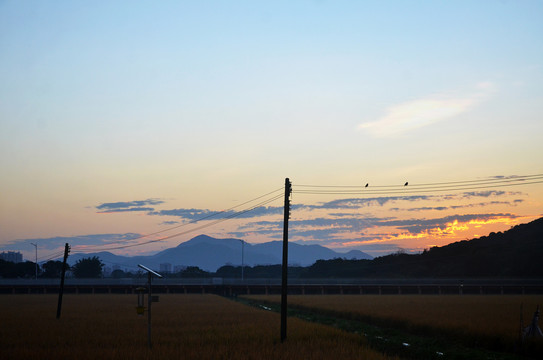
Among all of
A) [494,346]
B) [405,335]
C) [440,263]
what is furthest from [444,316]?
[440,263]

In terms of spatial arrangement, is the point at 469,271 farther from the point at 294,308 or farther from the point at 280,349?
the point at 280,349

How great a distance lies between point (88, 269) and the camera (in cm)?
18512

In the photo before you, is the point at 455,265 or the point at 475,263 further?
the point at 455,265

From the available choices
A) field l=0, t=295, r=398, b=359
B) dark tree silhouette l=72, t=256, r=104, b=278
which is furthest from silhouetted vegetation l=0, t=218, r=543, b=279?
field l=0, t=295, r=398, b=359

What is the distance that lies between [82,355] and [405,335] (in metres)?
20.5

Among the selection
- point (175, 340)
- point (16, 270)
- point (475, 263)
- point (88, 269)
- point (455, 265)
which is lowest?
point (88, 269)

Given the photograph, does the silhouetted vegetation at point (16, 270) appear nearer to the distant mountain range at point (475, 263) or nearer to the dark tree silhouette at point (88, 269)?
the dark tree silhouette at point (88, 269)

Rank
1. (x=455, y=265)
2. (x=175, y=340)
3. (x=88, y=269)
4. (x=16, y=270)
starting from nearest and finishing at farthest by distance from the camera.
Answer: (x=175, y=340) → (x=16, y=270) → (x=455, y=265) → (x=88, y=269)

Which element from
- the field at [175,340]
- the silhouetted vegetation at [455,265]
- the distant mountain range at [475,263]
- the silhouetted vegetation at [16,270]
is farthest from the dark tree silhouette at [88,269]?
the field at [175,340]

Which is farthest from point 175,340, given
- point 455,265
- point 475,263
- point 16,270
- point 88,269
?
point 455,265

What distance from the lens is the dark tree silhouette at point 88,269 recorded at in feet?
600

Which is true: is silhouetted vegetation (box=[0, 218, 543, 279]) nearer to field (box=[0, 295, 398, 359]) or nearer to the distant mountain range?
the distant mountain range

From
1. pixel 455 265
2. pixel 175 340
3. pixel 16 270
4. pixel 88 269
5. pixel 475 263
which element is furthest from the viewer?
pixel 88 269

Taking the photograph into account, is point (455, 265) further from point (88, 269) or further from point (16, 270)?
point (16, 270)
